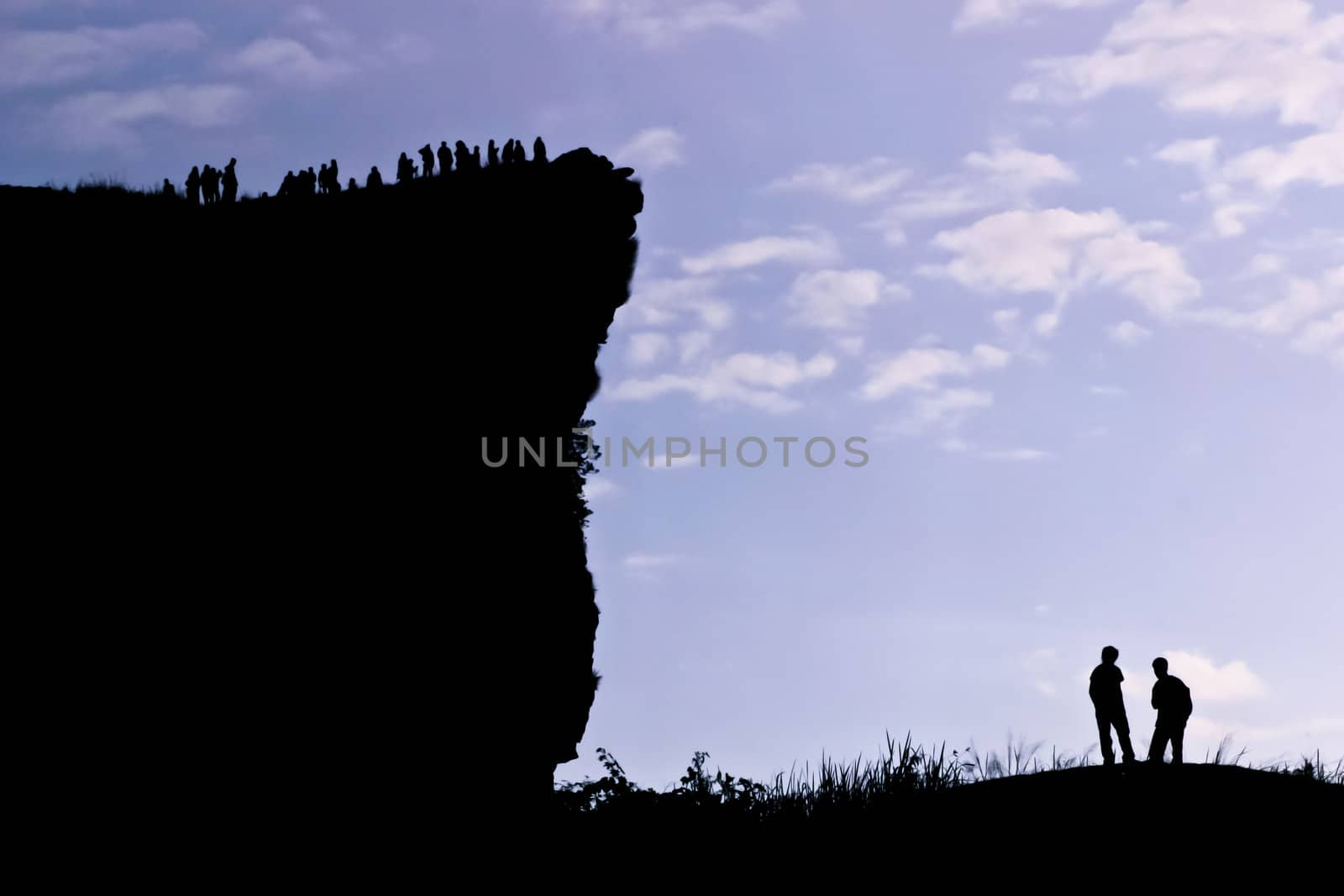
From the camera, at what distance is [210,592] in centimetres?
1745

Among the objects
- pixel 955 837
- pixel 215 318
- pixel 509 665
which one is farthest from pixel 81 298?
pixel 955 837

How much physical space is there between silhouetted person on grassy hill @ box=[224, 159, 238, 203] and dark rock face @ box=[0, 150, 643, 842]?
0.70 meters

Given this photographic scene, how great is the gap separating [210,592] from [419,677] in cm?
284

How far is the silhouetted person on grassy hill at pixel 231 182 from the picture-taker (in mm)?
21708

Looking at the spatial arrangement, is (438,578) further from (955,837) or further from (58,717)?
(955,837)

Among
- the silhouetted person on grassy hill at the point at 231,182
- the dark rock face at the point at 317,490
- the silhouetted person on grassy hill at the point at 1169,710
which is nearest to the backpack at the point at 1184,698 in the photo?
the silhouetted person on grassy hill at the point at 1169,710

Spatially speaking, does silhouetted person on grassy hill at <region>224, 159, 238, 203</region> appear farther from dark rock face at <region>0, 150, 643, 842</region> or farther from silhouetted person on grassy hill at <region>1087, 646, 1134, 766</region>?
silhouetted person on grassy hill at <region>1087, 646, 1134, 766</region>

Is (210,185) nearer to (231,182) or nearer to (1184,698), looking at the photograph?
(231,182)

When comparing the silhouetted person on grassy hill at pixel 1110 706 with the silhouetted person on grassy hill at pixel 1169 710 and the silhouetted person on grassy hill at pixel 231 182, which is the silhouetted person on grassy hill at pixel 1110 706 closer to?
the silhouetted person on grassy hill at pixel 1169 710

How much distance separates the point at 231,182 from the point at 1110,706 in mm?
15146

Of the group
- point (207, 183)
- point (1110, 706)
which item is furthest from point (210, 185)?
point (1110, 706)

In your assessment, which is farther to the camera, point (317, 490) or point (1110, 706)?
point (317, 490)

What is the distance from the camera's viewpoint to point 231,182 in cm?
2197

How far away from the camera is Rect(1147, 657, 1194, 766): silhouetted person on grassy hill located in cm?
1656
